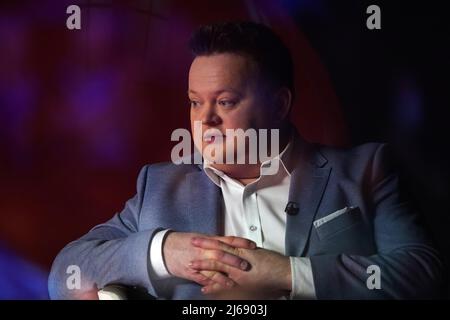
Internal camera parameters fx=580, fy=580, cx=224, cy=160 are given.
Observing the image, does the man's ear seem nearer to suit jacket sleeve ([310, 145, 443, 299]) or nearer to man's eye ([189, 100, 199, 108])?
man's eye ([189, 100, 199, 108])

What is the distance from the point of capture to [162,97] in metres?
2.09

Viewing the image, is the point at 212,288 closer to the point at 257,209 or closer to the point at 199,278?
the point at 199,278

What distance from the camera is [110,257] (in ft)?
6.51

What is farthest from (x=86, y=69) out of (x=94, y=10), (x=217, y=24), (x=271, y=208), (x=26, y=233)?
(x=271, y=208)

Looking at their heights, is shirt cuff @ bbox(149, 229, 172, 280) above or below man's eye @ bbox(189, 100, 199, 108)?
below

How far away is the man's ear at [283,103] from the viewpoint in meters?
2.07

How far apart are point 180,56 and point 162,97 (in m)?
0.16

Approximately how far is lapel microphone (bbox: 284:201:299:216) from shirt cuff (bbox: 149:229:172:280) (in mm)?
436

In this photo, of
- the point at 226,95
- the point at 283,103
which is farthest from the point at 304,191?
the point at 226,95

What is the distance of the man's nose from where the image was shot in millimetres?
1994

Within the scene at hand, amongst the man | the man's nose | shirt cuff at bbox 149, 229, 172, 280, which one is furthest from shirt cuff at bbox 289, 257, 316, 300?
the man's nose

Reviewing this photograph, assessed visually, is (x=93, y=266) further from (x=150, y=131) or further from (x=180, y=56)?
(x=180, y=56)

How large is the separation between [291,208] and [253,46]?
577mm

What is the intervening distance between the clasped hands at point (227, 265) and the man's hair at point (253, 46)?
593 millimetres
